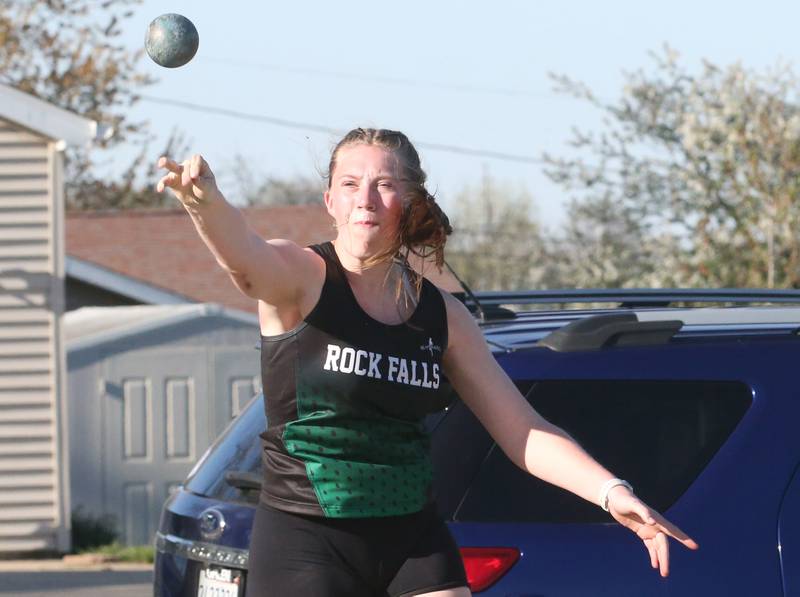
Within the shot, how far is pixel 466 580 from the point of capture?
354cm

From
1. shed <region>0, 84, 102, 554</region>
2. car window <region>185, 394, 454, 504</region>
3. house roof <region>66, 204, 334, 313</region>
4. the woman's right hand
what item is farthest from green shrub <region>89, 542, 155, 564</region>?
the woman's right hand

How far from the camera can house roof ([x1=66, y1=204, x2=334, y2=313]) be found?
71.5 feet

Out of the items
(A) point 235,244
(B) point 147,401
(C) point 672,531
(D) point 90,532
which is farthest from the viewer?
(B) point 147,401

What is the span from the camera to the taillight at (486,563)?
3.85 meters

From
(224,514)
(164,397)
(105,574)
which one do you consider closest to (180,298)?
(164,397)

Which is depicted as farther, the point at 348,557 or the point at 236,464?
the point at 236,464

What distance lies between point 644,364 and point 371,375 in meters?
0.98

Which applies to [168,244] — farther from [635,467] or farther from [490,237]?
[490,237]

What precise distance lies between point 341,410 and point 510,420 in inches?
18.4

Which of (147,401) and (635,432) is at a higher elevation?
(635,432)

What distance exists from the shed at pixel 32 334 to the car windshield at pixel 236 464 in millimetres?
9316

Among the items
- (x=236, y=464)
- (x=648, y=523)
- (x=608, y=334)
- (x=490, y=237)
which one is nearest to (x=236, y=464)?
(x=236, y=464)

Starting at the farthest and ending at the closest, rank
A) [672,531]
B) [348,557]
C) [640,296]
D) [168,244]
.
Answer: [168,244]
[640,296]
[348,557]
[672,531]

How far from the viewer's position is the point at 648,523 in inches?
131
